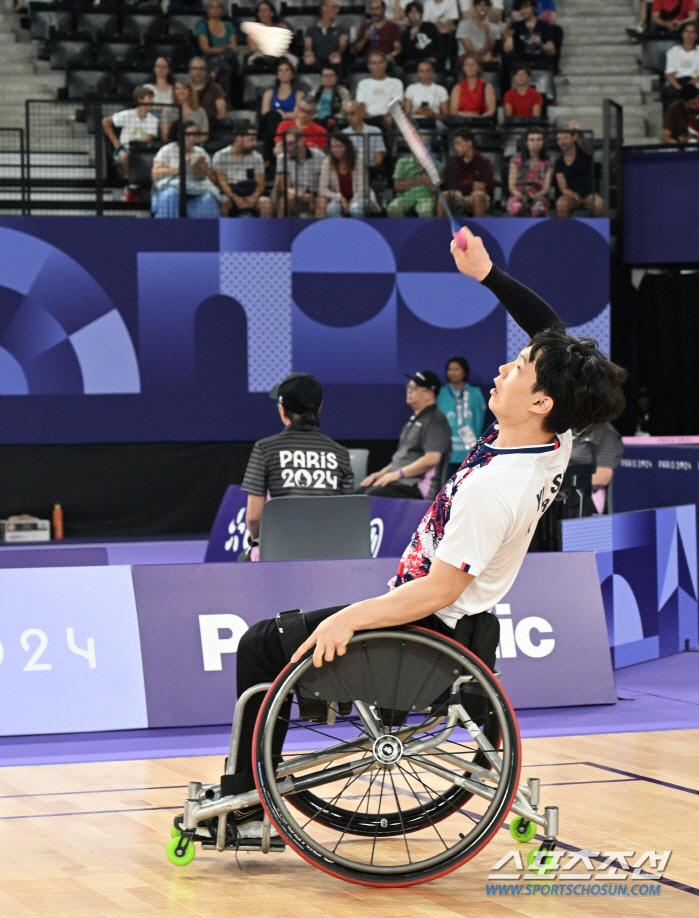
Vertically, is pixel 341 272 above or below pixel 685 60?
below

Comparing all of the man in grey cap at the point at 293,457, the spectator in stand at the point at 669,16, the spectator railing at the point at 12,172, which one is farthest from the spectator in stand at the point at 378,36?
the man in grey cap at the point at 293,457

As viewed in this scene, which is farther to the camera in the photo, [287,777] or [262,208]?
[262,208]

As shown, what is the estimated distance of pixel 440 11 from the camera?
15.3m

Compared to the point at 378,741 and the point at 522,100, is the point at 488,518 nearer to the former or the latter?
the point at 378,741

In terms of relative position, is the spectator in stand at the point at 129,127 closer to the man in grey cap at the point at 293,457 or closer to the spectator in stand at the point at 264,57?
the spectator in stand at the point at 264,57

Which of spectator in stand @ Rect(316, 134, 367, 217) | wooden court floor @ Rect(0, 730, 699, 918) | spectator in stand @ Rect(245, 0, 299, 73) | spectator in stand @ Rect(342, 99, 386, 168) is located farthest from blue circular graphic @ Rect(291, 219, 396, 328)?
wooden court floor @ Rect(0, 730, 699, 918)

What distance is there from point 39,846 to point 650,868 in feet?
5.95

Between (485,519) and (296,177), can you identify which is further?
(296,177)

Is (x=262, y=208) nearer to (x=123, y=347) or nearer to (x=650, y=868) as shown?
(x=123, y=347)

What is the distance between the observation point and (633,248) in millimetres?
13945

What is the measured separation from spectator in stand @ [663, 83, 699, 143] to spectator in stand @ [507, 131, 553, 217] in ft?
5.79

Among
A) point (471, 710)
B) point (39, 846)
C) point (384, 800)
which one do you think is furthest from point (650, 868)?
point (39, 846)

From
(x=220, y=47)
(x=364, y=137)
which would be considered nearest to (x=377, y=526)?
(x=364, y=137)

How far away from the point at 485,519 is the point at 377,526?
4.53 metres
